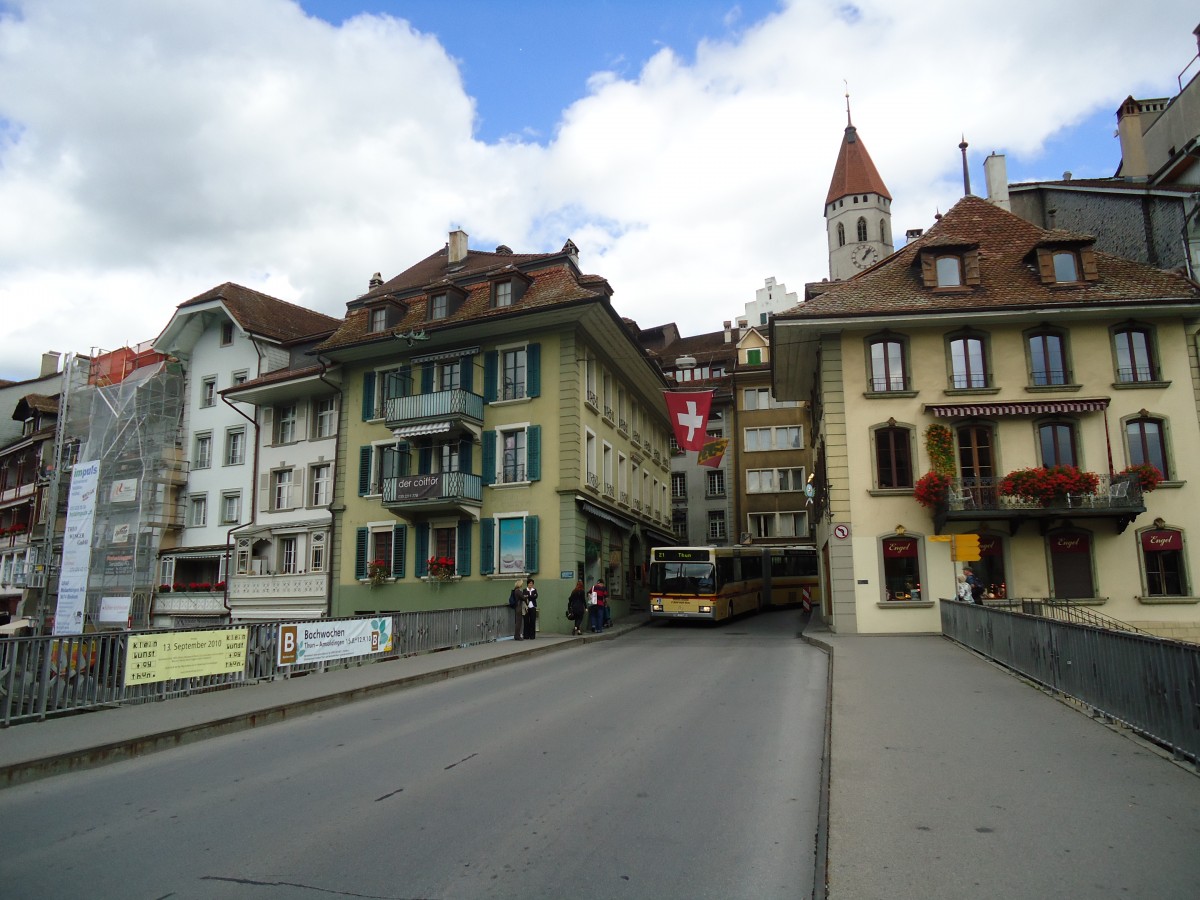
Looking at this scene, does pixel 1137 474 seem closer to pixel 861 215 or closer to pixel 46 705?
pixel 46 705

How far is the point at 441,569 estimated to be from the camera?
27.8 m

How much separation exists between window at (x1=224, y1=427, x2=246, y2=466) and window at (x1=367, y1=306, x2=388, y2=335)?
9.21 metres

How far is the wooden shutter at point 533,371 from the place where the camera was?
27766mm

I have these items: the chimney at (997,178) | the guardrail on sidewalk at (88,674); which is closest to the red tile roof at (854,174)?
the chimney at (997,178)

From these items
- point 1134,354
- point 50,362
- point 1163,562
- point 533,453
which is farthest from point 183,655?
point 50,362

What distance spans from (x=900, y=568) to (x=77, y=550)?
32.2 m

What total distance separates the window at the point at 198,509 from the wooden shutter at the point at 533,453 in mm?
17518

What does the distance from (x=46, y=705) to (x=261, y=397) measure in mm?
25768

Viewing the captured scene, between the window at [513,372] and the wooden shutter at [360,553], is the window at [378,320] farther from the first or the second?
the wooden shutter at [360,553]

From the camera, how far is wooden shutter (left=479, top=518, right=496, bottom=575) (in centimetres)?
2739

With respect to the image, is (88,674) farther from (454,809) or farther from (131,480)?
(131,480)

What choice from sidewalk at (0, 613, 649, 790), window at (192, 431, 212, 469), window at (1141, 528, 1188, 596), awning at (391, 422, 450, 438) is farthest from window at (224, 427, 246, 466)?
window at (1141, 528, 1188, 596)

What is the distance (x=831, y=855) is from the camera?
532 cm

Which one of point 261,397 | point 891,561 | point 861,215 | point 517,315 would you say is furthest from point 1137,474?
point 861,215
